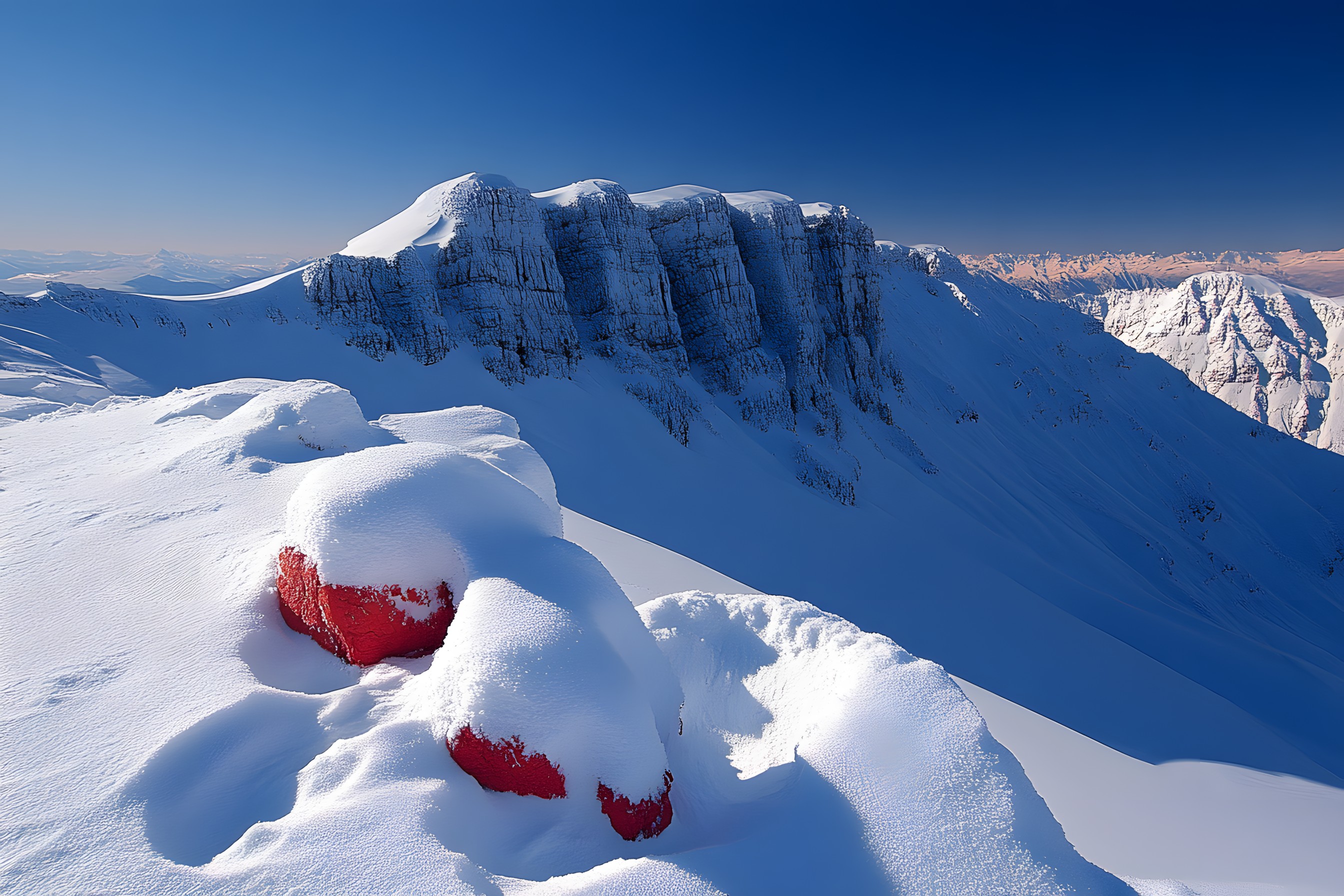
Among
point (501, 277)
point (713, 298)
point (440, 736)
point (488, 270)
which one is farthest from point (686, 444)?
point (440, 736)

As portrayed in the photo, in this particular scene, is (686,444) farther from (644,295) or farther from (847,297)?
(847,297)

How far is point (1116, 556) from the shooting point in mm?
44281

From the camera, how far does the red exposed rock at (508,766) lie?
3.03 m

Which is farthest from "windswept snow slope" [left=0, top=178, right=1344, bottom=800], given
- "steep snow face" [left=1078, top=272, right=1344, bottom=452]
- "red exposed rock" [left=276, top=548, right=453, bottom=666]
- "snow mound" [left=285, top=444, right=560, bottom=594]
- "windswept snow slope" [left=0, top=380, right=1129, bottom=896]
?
"steep snow face" [left=1078, top=272, right=1344, bottom=452]

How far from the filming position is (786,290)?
3297 centimetres

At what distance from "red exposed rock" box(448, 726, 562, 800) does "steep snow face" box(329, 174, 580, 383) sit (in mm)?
20449

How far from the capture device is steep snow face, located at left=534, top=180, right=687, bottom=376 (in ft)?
86.3

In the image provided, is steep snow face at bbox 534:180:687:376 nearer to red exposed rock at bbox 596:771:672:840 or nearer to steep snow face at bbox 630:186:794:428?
steep snow face at bbox 630:186:794:428

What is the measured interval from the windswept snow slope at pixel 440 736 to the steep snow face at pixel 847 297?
115 ft

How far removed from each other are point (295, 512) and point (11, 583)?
2.20 meters

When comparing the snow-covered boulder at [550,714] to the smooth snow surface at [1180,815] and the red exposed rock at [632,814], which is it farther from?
the smooth snow surface at [1180,815]

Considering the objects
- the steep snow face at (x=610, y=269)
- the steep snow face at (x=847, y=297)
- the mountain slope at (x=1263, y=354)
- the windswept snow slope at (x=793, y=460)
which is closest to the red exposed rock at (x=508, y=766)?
the windswept snow slope at (x=793, y=460)

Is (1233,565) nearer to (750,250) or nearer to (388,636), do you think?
(750,250)

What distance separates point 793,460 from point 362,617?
25.7 m
